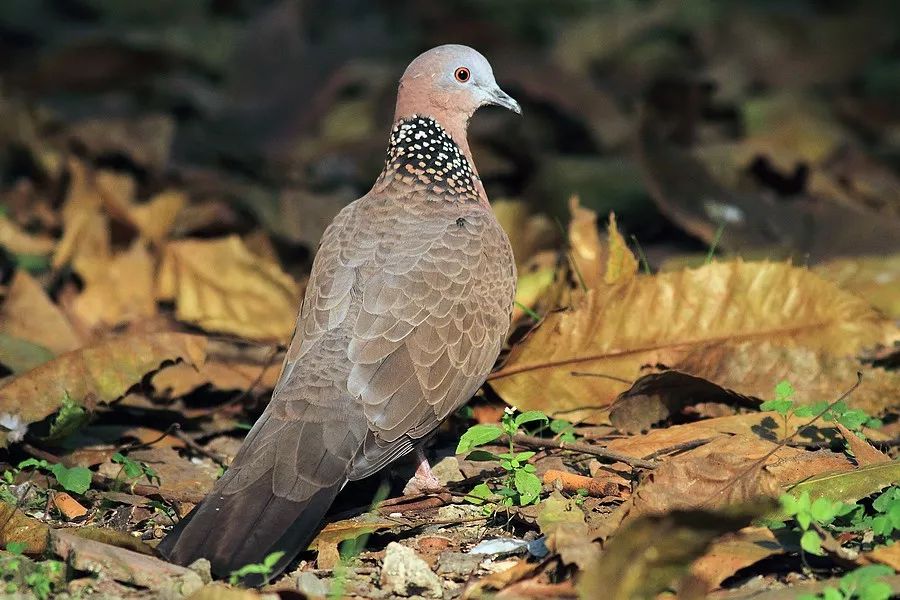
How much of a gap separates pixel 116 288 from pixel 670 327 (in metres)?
2.88

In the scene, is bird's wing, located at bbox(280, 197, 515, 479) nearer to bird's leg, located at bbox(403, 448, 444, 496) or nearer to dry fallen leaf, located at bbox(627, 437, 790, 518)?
bird's leg, located at bbox(403, 448, 444, 496)

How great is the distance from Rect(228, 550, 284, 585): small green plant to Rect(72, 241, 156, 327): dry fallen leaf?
9.26 ft

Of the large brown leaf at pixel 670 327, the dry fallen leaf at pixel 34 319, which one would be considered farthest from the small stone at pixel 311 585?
the dry fallen leaf at pixel 34 319

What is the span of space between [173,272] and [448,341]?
7.46ft

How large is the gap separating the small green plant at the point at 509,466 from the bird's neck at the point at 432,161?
3.93 ft

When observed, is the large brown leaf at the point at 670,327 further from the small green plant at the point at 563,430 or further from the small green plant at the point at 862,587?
the small green plant at the point at 862,587

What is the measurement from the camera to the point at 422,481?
423 cm

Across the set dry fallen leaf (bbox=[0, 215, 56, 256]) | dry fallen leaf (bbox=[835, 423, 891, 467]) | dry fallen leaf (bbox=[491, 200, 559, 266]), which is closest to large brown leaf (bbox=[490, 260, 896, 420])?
dry fallen leaf (bbox=[835, 423, 891, 467])

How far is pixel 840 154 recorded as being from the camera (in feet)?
24.5

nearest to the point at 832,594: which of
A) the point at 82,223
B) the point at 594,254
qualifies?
the point at 594,254

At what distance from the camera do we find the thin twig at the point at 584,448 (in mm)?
4016

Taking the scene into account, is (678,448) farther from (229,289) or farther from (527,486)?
(229,289)

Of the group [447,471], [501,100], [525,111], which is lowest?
[447,471]

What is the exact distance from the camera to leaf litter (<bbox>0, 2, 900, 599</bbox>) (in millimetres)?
3488
